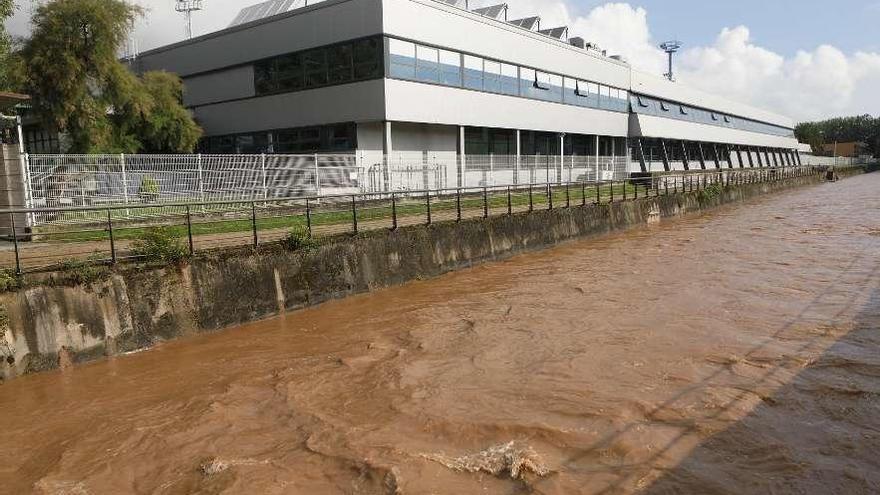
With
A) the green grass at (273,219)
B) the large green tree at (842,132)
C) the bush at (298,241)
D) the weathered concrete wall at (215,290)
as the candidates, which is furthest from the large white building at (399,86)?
the large green tree at (842,132)

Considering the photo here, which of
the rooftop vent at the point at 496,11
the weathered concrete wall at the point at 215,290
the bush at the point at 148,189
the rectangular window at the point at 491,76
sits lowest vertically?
the weathered concrete wall at the point at 215,290

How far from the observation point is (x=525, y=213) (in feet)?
62.9

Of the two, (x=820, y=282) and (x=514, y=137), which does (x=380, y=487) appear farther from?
(x=514, y=137)

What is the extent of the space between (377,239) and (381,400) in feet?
23.0

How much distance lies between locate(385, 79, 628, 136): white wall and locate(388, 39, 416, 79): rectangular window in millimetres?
401

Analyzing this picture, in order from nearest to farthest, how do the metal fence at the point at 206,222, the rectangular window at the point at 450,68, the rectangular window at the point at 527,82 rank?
the metal fence at the point at 206,222 < the rectangular window at the point at 450,68 < the rectangular window at the point at 527,82

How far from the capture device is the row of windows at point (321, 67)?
24.7 m

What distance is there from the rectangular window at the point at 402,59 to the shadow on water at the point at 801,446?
20133 mm

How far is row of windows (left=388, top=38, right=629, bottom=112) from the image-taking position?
83.4 feet

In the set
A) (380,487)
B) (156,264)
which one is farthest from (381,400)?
(156,264)

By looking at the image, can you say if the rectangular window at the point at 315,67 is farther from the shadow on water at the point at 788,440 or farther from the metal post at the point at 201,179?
the shadow on water at the point at 788,440

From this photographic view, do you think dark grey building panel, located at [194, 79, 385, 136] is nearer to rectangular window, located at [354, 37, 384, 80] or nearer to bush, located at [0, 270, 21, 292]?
rectangular window, located at [354, 37, 384, 80]

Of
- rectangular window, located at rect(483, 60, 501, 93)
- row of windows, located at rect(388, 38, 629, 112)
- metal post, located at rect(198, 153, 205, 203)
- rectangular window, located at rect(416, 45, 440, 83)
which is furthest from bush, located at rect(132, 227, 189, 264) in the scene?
A: rectangular window, located at rect(483, 60, 501, 93)

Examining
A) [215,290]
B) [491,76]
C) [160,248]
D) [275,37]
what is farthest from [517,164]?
[160,248]
